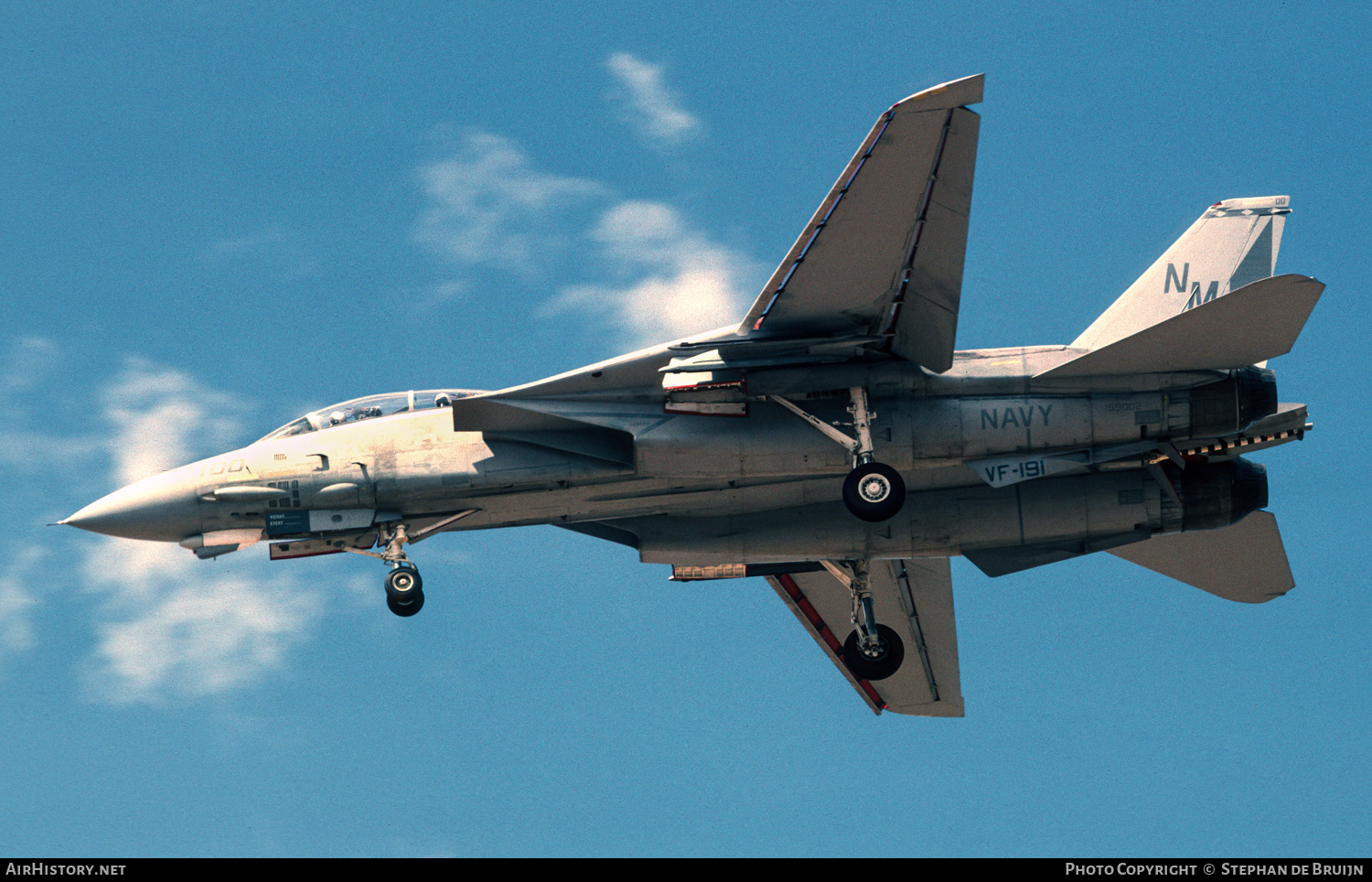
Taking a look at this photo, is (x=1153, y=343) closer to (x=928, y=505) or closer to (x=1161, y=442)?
(x=1161, y=442)

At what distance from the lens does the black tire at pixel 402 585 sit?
77.9ft

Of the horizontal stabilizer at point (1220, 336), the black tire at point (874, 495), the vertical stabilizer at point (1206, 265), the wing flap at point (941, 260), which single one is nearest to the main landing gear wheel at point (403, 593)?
the black tire at point (874, 495)

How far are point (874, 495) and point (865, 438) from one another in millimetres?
902

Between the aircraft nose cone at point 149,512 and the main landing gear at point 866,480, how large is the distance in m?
9.27

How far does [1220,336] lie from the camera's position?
2253 centimetres

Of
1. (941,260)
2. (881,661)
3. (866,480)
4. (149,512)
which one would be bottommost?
(881,661)

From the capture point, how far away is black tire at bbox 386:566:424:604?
934 inches

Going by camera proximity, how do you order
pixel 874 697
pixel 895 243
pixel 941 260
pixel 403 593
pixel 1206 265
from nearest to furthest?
pixel 895 243 < pixel 941 260 < pixel 403 593 < pixel 1206 265 < pixel 874 697

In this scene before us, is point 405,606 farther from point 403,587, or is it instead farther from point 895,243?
point 895,243

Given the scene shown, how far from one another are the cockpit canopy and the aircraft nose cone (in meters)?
1.55

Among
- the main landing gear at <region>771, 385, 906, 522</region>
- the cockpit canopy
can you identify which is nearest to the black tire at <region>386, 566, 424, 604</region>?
the cockpit canopy

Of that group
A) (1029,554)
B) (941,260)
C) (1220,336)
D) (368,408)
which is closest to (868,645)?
(1029,554)

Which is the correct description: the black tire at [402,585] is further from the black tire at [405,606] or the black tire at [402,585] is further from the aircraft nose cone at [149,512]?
the aircraft nose cone at [149,512]
